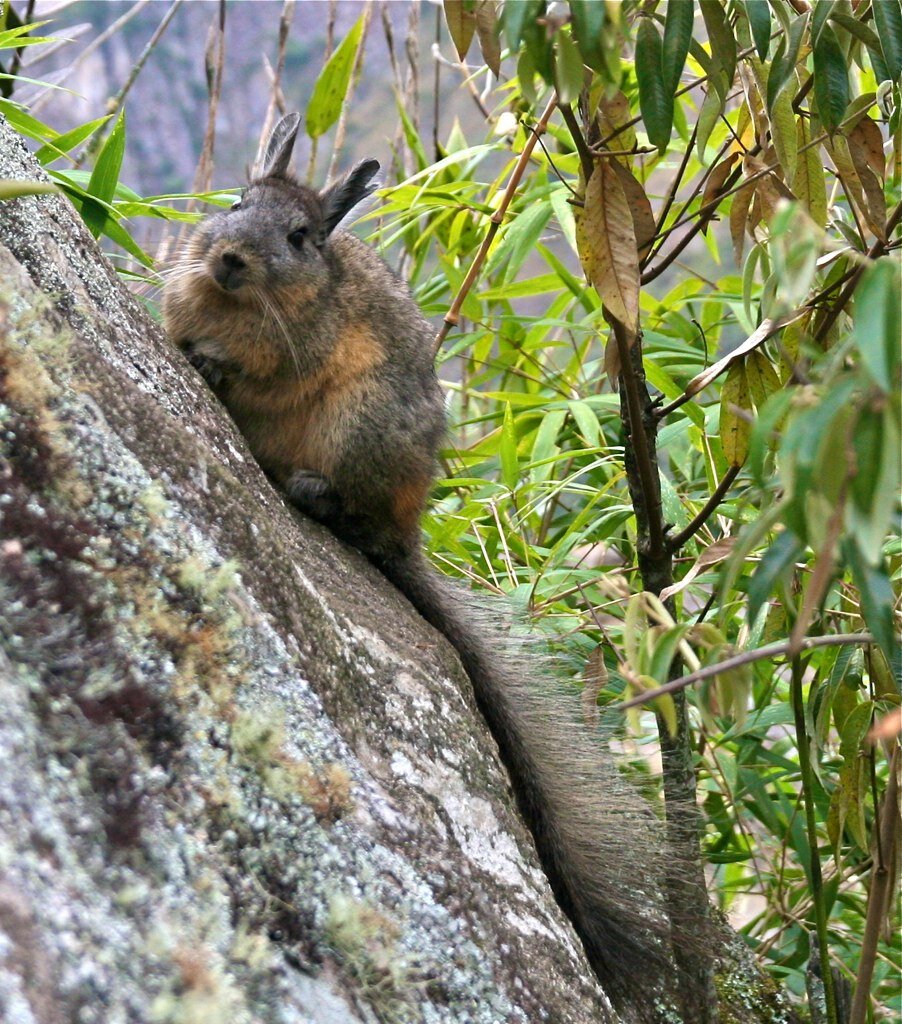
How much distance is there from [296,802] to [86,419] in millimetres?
578

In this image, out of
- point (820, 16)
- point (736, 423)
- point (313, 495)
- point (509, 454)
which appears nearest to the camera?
point (820, 16)

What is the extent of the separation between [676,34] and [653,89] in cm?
10

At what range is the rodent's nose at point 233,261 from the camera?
318 cm

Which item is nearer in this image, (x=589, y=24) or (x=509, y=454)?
(x=589, y=24)

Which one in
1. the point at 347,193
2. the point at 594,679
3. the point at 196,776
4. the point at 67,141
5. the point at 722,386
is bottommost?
the point at 196,776

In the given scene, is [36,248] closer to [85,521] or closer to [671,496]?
[85,521]

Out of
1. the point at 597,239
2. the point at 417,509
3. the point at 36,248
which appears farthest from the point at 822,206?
the point at 36,248

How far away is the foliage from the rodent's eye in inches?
12.2

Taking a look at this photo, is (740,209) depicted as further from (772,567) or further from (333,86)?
(333,86)

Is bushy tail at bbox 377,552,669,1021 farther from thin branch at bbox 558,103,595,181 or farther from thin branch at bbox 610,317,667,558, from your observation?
thin branch at bbox 558,103,595,181

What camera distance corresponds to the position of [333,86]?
399 cm

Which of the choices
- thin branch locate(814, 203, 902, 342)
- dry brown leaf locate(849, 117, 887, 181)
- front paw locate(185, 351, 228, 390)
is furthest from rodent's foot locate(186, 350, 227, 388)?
dry brown leaf locate(849, 117, 887, 181)

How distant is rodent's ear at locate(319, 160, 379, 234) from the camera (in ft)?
11.0

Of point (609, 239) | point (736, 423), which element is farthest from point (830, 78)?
point (736, 423)
